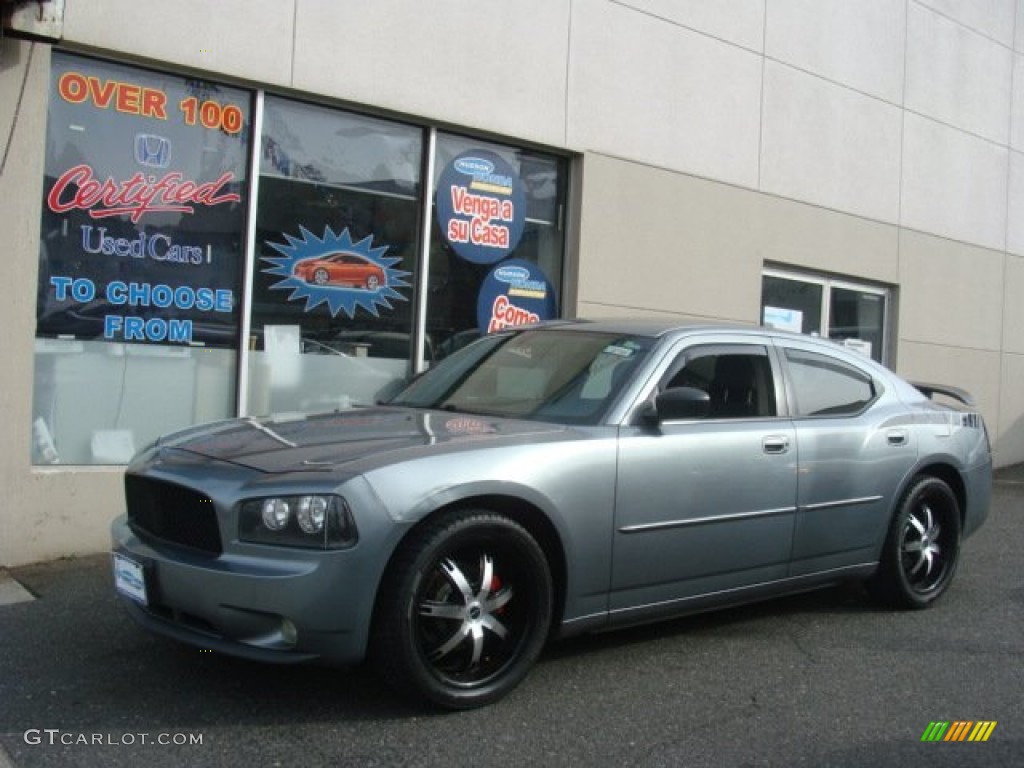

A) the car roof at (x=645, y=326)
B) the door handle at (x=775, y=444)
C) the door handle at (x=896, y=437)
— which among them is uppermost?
the car roof at (x=645, y=326)

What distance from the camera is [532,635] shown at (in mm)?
3965

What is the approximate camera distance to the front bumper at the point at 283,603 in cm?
349

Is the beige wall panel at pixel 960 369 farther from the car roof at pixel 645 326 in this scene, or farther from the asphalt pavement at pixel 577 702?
the car roof at pixel 645 326

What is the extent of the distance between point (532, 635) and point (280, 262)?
441 cm

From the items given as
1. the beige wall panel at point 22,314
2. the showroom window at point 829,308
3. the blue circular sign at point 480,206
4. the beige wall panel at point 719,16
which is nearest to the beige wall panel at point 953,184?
the showroom window at point 829,308

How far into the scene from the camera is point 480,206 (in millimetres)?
8711

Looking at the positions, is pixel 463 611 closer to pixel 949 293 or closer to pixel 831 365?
pixel 831 365

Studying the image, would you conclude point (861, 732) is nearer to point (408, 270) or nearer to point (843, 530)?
point (843, 530)

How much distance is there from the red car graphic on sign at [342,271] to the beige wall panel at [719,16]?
356 centimetres

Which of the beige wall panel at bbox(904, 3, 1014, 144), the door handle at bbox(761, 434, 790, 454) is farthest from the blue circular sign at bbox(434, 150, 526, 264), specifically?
the beige wall panel at bbox(904, 3, 1014, 144)

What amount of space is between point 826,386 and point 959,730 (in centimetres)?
202

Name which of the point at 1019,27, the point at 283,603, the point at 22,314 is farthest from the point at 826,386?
the point at 1019,27

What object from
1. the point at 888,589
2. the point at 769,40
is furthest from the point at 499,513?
the point at 769,40

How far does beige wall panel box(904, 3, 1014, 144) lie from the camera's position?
12.4 m
